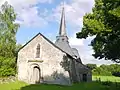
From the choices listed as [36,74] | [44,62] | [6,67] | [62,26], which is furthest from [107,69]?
[6,67]

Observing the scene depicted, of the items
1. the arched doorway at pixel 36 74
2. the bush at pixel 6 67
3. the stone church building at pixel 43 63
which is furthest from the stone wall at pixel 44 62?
the bush at pixel 6 67

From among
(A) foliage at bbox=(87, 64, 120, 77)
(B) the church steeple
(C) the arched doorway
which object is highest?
(B) the church steeple

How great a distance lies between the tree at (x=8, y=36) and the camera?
39.1m

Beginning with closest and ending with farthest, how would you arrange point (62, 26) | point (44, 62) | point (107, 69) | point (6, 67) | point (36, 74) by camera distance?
point (6, 67) → point (44, 62) → point (36, 74) → point (62, 26) → point (107, 69)

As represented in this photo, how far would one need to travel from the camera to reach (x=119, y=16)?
16094 mm

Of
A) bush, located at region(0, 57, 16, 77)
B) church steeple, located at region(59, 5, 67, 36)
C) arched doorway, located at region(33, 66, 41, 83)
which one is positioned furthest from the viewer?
church steeple, located at region(59, 5, 67, 36)

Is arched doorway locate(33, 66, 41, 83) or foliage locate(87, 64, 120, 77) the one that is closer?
arched doorway locate(33, 66, 41, 83)

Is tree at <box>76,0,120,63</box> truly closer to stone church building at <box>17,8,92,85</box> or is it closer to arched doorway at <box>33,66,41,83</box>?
stone church building at <box>17,8,92,85</box>

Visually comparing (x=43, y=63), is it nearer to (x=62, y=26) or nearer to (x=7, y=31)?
(x=7, y=31)

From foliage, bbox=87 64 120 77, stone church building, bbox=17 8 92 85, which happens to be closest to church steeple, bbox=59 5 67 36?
stone church building, bbox=17 8 92 85

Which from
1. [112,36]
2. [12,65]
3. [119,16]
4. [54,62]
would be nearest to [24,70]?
[12,65]

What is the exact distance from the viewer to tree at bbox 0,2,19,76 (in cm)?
3912

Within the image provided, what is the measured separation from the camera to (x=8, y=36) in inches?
1551

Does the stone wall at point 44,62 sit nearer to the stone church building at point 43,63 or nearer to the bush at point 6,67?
the stone church building at point 43,63
